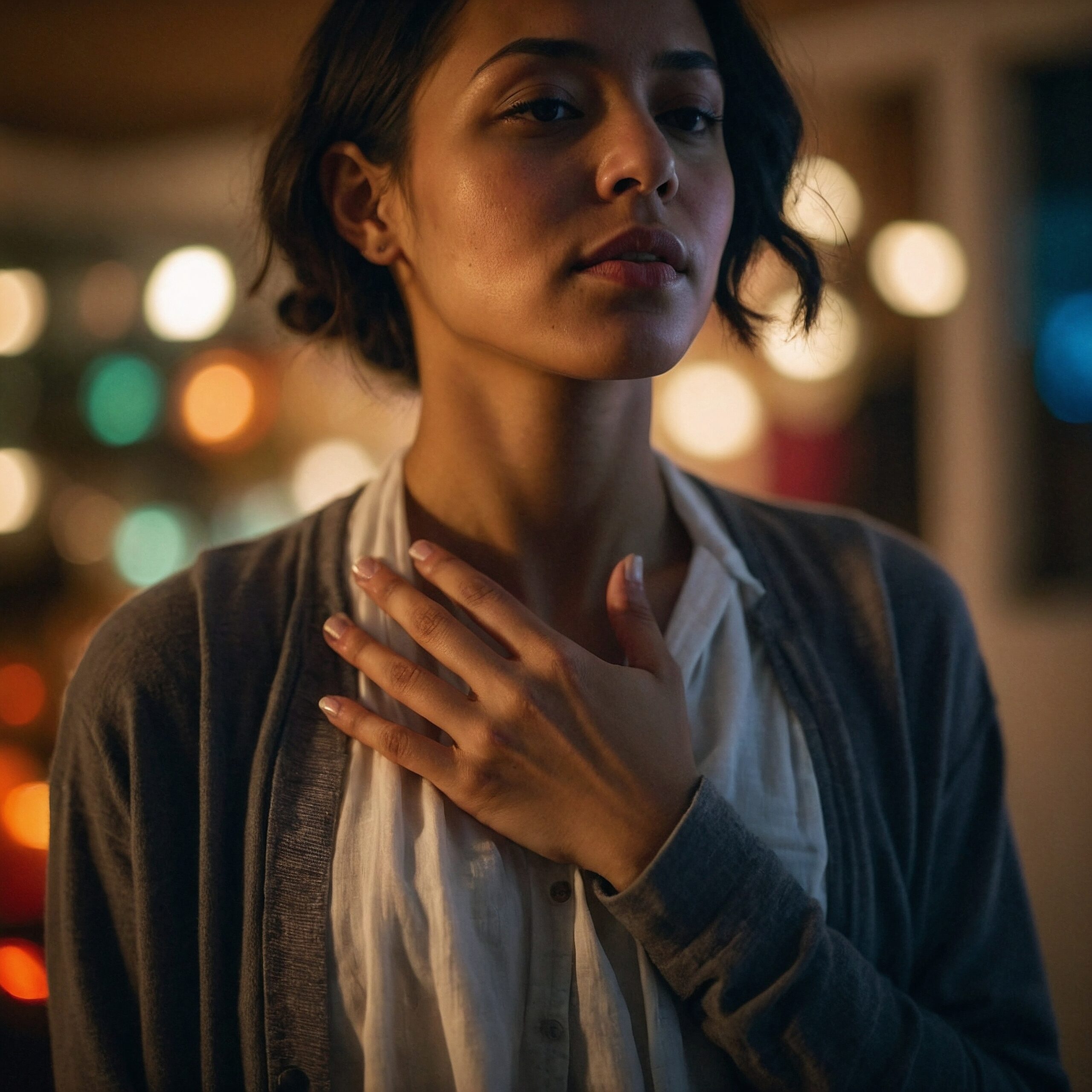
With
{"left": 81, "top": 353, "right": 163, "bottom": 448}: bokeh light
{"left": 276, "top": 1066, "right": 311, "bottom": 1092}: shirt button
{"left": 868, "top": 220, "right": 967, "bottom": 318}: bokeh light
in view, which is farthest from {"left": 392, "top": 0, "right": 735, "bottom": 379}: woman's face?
{"left": 81, "top": 353, "right": 163, "bottom": 448}: bokeh light

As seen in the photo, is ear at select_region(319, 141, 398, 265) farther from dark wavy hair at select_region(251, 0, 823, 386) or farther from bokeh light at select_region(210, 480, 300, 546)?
bokeh light at select_region(210, 480, 300, 546)

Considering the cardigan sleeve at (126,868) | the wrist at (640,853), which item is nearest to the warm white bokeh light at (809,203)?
the wrist at (640,853)

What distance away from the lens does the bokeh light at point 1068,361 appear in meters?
3.05

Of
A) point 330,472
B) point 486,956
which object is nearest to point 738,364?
point 330,472

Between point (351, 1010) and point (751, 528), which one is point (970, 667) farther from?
point (351, 1010)

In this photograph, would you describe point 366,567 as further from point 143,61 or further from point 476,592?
point 143,61

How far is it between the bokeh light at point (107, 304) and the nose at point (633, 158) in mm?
3412

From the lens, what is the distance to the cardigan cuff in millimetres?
820

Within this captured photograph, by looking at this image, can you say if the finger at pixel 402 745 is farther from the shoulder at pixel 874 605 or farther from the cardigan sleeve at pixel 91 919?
the shoulder at pixel 874 605

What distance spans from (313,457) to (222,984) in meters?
3.17

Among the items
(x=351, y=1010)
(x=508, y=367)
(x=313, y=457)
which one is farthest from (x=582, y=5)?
(x=313, y=457)

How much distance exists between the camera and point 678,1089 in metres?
0.84

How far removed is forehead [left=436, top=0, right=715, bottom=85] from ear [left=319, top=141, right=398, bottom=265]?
0.46 ft

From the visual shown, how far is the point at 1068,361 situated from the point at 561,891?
2.81 meters
